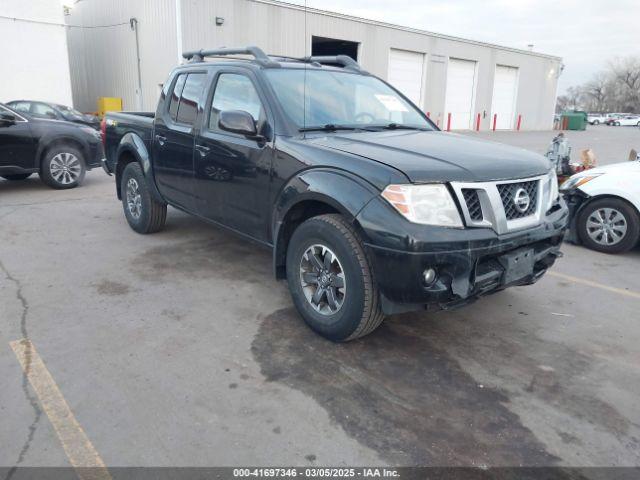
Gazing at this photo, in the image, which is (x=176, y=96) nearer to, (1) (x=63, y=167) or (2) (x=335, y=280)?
(2) (x=335, y=280)

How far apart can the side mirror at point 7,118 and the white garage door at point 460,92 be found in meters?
25.2

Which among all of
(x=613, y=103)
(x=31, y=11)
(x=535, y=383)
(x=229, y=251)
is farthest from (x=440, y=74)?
(x=613, y=103)

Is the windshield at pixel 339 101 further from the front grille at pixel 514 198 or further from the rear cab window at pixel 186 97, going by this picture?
the front grille at pixel 514 198

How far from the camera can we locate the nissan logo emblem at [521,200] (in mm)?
3350

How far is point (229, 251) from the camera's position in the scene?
566 centimetres

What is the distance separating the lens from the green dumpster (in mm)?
39609

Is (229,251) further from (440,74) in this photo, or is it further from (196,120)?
(440,74)

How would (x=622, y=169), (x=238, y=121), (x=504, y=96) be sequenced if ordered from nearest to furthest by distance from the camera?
(x=238, y=121), (x=622, y=169), (x=504, y=96)

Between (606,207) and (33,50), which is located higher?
(33,50)

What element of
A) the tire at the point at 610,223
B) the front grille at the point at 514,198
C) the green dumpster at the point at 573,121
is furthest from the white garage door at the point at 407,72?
the front grille at the point at 514,198

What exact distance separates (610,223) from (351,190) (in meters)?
4.27

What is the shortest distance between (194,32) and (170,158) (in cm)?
1627

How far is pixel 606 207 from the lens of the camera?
603cm

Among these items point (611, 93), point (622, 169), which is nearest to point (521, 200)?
point (622, 169)
